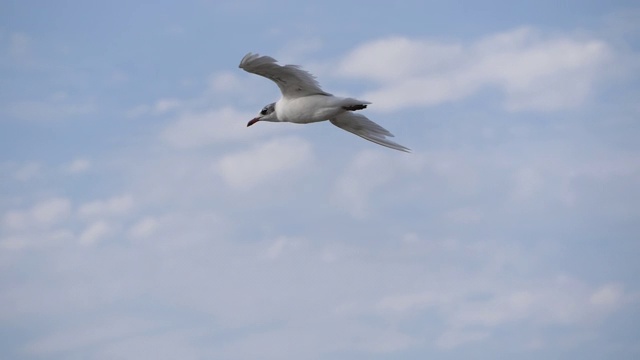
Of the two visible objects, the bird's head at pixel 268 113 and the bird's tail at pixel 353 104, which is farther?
the bird's head at pixel 268 113

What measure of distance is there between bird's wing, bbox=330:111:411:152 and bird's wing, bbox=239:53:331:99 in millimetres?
2290

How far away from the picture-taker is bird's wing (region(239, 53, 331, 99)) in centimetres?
3216

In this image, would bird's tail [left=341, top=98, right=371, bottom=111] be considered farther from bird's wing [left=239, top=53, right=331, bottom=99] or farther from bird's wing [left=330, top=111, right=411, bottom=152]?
bird's wing [left=330, top=111, right=411, bottom=152]

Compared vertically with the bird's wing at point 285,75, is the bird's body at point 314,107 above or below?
below

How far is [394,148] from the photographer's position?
117 ft

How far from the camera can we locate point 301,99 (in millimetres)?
34125

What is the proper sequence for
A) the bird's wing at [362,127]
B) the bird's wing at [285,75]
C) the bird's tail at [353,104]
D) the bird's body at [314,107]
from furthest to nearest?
the bird's wing at [362,127] < the bird's body at [314,107] < the bird's tail at [353,104] < the bird's wing at [285,75]

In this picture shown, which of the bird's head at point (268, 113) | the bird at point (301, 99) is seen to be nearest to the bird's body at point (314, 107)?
the bird at point (301, 99)

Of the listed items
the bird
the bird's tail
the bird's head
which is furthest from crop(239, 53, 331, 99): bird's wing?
the bird's head

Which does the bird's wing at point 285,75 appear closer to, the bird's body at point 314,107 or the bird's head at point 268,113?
the bird's body at point 314,107

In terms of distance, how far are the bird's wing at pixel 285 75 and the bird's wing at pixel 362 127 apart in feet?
7.51

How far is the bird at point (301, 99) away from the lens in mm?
32531

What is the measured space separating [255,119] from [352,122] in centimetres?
314

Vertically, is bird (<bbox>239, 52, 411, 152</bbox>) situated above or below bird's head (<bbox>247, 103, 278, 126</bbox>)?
below
